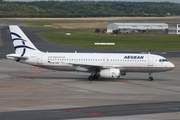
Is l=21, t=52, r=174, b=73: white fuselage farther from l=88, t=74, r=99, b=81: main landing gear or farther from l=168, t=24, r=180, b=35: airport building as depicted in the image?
l=168, t=24, r=180, b=35: airport building

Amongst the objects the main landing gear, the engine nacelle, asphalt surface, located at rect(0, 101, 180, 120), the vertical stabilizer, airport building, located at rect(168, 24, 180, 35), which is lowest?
asphalt surface, located at rect(0, 101, 180, 120)

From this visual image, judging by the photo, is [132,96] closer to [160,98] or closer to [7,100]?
[160,98]

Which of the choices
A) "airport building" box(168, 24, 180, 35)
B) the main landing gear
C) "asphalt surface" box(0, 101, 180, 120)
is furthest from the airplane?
"airport building" box(168, 24, 180, 35)

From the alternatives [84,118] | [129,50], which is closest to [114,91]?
[84,118]

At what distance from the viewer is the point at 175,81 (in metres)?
64.2

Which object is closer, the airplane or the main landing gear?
the main landing gear

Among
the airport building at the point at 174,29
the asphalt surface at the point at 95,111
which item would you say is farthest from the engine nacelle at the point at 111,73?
the airport building at the point at 174,29

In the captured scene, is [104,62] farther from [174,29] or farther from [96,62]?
[174,29]

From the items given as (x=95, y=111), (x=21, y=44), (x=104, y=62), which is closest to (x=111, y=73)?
(x=104, y=62)

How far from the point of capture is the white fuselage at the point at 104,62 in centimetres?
6400

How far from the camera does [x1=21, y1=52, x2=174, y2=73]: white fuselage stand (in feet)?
210

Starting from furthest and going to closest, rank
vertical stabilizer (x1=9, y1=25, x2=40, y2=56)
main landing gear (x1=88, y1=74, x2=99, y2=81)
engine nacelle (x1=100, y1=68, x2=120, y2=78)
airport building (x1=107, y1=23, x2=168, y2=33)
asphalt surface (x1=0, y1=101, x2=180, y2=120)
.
Result: airport building (x1=107, y1=23, x2=168, y2=33) → vertical stabilizer (x1=9, y1=25, x2=40, y2=56) → main landing gear (x1=88, y1=74, x2=99, y2=81) → engine nacelle (x1=100, y1=68, x2=120, y2=78) → asphalt surface (x1=0, y1=101, x2=180, y2=120)

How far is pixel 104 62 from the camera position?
64062 millimetres

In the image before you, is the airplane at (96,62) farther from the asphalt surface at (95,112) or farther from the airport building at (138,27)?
the airport building at (138,27)
